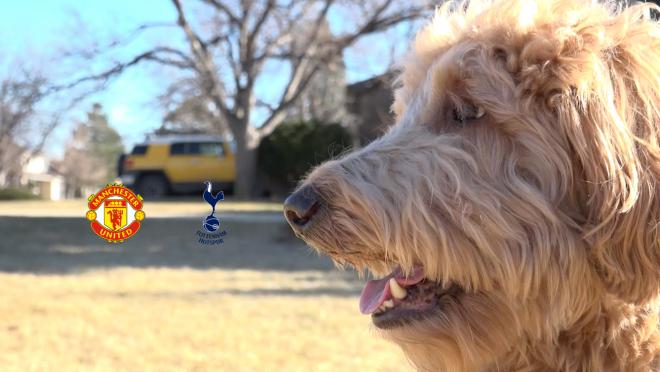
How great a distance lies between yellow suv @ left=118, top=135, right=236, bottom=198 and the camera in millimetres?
4559

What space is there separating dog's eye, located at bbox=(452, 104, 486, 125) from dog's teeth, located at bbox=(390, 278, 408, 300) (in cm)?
51

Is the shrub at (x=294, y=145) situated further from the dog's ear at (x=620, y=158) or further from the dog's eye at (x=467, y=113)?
the dog's ear at (x=620, y=158)

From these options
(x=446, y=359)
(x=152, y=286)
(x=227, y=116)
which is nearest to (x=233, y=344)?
(x=152, y=286)

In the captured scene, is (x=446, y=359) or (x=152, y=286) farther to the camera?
(x=152, y=286)

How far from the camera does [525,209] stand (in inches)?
70.6

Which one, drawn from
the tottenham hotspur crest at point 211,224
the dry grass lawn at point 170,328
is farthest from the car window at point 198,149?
the tottenham hotspur crest at point 211,224

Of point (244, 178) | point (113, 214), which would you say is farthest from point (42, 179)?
point (113, 214)

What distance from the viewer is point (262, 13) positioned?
14.3 meters

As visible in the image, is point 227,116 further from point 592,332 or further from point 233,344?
point 592,332

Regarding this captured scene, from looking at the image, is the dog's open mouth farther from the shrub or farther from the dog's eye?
the shrub

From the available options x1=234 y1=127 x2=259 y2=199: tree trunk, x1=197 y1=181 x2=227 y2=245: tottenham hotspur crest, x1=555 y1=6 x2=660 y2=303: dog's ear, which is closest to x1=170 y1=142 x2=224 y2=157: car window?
x1=234 y1=127 x2=259 y2=199: tree trunk

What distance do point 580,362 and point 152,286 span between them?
555 cm

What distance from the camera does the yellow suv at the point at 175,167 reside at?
4.56 metres

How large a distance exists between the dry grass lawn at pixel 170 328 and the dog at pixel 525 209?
1.83 meters
